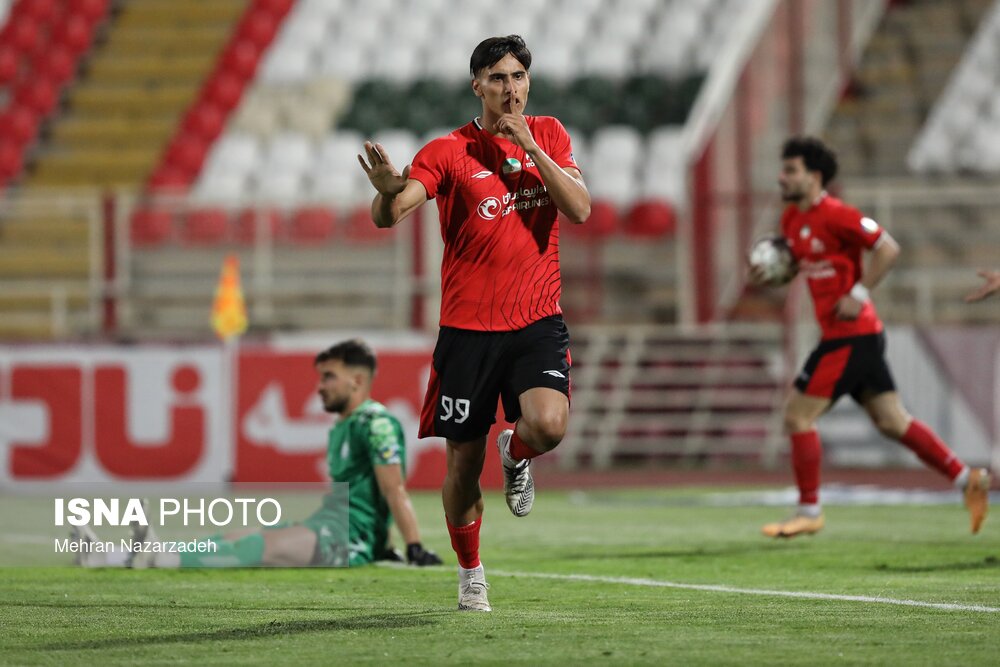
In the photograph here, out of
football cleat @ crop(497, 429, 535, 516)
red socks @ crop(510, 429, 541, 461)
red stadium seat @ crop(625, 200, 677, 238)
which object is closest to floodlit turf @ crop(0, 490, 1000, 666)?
football cleat @ crop(497, 429, 535, 516)

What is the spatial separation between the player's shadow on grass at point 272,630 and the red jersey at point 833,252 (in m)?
4.29

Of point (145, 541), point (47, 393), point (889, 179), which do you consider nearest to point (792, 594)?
point (145, 541)

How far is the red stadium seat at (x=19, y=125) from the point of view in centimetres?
2401

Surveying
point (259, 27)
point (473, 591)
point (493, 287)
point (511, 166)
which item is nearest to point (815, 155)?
point (511, 166)

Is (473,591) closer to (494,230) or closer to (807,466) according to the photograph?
(494,230)

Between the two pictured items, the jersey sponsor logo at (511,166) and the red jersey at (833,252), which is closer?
the jersey sponsor logo at (511,166)

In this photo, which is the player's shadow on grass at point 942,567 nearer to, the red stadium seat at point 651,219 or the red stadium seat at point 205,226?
the red stadium seat at point 205,226

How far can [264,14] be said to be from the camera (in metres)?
25.8

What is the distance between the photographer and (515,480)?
265 inches

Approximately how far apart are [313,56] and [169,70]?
2.07m

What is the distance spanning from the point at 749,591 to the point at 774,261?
325cm

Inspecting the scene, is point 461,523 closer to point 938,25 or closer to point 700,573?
point 700,573

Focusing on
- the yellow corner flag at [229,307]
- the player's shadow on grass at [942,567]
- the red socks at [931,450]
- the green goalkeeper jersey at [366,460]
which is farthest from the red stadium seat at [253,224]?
the player's shadow on grass at [942,567]

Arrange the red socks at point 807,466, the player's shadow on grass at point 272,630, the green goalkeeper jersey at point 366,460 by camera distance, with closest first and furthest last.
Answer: the player's shadow on grass at point 272,630, the green goalkeeper jersey at point 366,460, the red socks at point 807,466
